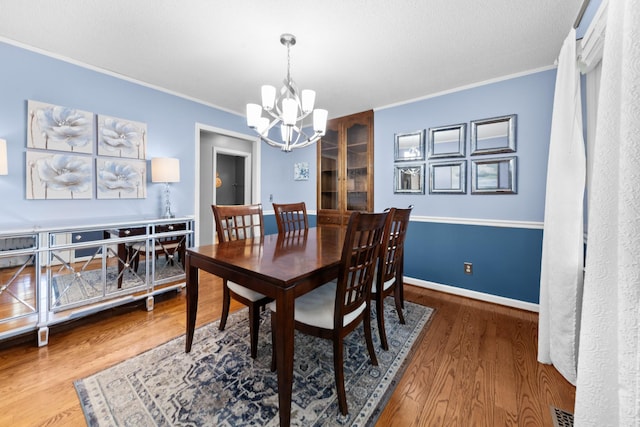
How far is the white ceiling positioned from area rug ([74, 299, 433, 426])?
7.61 feet

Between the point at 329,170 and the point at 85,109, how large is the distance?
9.55 feet

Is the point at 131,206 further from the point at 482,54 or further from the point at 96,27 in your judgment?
the point at 482,54

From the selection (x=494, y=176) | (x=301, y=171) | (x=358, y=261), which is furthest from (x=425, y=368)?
(x=301, y=171)

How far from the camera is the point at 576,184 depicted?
5.31ft

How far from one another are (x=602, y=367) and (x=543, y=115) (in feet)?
8.36

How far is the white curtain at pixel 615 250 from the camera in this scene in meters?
0.61

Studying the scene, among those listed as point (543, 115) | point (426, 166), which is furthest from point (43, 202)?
point (543, 115)

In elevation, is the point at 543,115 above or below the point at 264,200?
above

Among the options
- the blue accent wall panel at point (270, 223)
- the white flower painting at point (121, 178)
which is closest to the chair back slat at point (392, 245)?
the blue accent wall panel at point (270, 223)

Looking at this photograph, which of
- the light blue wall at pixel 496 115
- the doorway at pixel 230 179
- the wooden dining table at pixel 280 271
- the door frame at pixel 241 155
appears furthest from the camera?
the doorway at pixel 230 179

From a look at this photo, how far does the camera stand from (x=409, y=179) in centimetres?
325

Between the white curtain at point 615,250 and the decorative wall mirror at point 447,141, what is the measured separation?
207 centimetres

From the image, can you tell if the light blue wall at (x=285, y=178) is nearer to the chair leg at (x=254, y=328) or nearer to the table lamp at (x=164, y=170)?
the table lamp at (x=164, y=170)

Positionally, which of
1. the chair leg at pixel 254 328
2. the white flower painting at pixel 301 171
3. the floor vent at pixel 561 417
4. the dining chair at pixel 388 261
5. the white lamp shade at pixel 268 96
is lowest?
the floor vent at pixel 561 417
